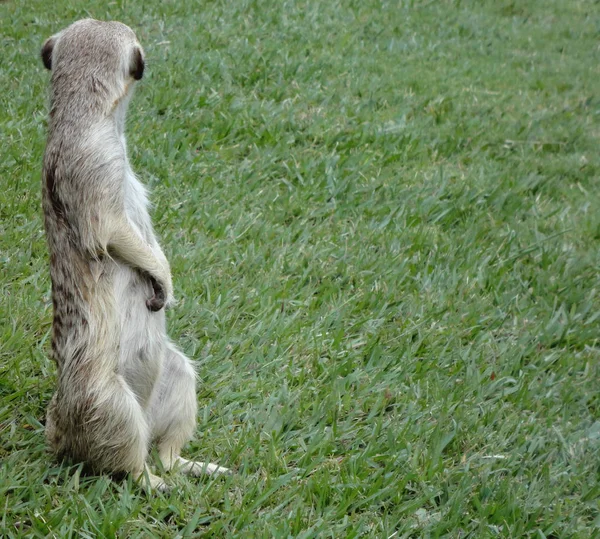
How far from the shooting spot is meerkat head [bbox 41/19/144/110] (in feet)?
11.1

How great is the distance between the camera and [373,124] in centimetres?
679

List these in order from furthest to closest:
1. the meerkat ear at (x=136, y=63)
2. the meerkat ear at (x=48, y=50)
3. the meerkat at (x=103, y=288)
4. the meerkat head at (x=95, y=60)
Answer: the meerkat ear at (x=48, y=50)
the meerkat ear at (x=136, y=63)
the meerkat head at (x=95, y=60)
the meerkat at (x=103, y=288)

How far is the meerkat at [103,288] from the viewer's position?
3.13 metres

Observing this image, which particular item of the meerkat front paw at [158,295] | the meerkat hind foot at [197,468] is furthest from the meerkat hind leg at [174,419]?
the meerkat front paw at [158,295]

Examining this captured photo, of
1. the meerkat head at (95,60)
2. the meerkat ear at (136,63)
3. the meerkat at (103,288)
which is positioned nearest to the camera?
the meerkat at (103,288)

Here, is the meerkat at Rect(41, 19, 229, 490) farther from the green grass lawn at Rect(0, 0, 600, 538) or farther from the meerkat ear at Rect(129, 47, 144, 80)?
the green grass lawn at Rect(0, 0, 600, 538)

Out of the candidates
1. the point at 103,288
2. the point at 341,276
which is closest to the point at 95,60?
the point at 103,288

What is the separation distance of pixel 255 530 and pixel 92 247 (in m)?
1.25

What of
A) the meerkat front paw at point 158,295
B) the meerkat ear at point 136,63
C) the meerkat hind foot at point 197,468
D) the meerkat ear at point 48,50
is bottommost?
the meerkat hind foot at point 197,468

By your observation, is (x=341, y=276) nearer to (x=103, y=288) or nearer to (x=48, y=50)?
(x=103, y=288)

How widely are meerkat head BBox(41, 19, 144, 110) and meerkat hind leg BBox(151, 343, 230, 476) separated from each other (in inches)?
47.8

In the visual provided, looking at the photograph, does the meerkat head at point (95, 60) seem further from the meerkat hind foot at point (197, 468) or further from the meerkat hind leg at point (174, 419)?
the meerkat hind foot at point (197, 468)

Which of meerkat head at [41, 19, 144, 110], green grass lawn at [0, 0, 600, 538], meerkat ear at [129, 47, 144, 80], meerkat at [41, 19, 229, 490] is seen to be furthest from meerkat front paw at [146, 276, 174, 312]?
meerkat ear at [129, 47, 144, 80]

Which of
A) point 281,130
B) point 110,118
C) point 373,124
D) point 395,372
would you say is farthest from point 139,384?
point 373,124
